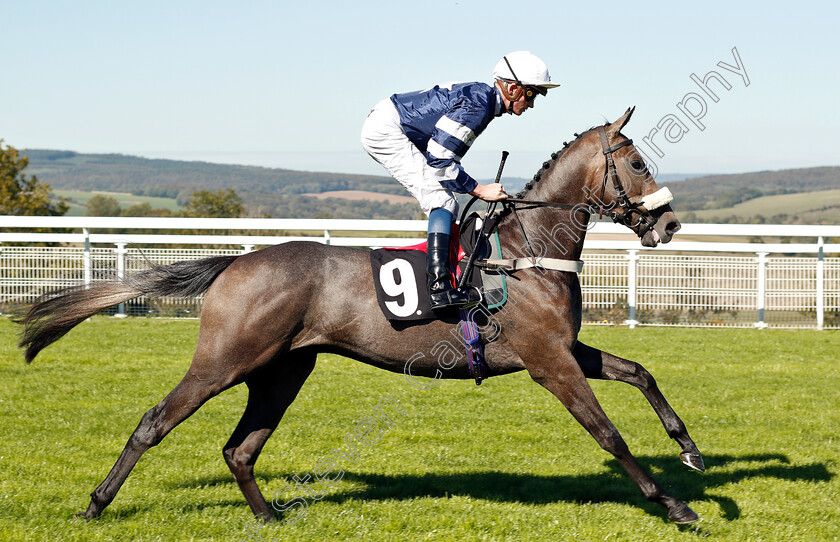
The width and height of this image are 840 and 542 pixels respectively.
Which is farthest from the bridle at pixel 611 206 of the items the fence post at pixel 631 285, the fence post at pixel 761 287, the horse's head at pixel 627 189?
the fence post at pixel 761 287

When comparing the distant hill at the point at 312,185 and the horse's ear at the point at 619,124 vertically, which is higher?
the distant hill at the point at 312,185

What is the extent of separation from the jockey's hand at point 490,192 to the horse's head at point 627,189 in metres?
0.46

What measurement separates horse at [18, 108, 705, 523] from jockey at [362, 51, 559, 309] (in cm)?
31

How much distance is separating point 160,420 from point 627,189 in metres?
2.53

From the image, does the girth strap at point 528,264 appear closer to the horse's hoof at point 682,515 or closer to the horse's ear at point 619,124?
the horse's ear at point 619,124

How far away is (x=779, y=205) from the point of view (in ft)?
204

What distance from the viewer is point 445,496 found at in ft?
14.3

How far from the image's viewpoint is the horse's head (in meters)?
3.98

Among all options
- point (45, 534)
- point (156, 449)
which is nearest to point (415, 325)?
point (45, 534)

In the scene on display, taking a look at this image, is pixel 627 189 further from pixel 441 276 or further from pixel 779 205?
pixel 779 205

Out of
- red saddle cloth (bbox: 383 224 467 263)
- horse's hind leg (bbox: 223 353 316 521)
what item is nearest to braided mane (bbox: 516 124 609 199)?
red saddle cloth (bbox: 383 224 467 263)

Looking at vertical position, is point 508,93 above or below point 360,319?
above

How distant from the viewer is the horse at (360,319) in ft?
12.5

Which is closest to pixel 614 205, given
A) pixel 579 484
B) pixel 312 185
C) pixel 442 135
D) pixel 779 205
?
pixel 442 135
